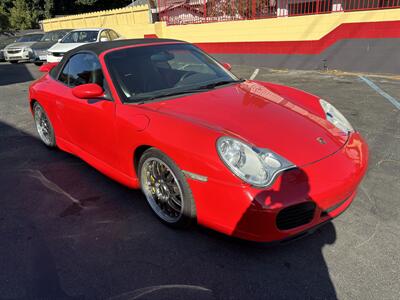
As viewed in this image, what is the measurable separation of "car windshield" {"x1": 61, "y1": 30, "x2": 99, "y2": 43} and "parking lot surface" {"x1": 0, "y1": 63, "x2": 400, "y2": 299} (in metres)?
9.45

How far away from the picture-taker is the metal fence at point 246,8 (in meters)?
10.5

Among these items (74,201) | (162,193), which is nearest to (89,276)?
(162,193)

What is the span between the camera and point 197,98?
301cm

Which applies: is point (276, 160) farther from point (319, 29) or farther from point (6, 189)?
point (319, 29)

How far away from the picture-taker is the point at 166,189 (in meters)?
2.72

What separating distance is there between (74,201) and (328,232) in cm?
230

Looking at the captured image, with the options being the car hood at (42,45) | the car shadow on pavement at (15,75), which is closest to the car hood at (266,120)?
the car shadow on pavement at (15,75)

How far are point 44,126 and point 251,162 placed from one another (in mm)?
3364

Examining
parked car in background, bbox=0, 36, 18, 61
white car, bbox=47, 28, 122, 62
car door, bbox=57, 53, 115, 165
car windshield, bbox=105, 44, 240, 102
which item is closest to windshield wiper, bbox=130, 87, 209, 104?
car windshield, bbox=105, 44, 240, 102

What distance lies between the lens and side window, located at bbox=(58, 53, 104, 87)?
10.9 feet

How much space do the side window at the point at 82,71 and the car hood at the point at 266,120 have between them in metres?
0.83

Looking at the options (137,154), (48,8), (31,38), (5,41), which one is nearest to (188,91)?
(137,154)

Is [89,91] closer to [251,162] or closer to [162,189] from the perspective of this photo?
[162,189]

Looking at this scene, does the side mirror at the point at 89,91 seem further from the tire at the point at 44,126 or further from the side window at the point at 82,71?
the tire at the point at 44,126
